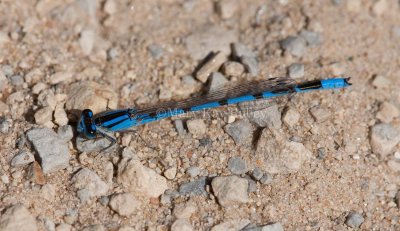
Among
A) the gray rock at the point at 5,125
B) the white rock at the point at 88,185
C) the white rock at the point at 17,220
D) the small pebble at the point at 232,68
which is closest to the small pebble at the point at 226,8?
the small pebble at the point at 232,68

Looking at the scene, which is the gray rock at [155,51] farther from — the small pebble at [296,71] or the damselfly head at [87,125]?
the small pebble at [296,71]

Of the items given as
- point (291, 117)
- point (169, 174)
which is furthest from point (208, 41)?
Answer: point (169, 174)

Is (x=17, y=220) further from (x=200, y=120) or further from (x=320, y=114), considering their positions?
(x=320, y=114)

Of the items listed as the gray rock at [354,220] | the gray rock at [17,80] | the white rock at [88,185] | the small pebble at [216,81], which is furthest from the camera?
the small pebble at [216,81]

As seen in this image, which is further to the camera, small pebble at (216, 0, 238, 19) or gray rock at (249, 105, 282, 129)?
small pebble at (216, 0, 238, 19)

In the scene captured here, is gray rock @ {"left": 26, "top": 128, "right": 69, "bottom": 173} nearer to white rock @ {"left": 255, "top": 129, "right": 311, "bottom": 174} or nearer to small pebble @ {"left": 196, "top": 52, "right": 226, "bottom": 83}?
small pebble @ {"left": 196, "top": 52, "right": 226, "bottom": 83}

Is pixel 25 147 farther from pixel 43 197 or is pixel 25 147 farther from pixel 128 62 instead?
pixel 128 62

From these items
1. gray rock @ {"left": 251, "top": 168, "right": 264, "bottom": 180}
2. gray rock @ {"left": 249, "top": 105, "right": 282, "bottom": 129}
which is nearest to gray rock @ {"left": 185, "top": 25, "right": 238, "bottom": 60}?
gray rock @ {"left": 249, "top": 105, "right": 282, "bottom": 129}
